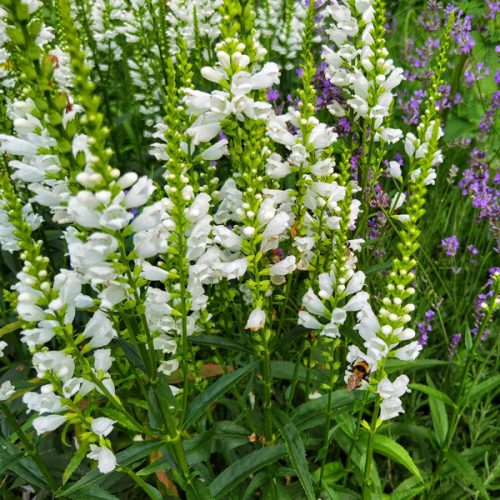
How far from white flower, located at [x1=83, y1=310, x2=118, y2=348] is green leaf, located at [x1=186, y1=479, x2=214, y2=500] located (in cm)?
81

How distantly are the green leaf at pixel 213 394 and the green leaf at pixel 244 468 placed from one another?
0.37 metres

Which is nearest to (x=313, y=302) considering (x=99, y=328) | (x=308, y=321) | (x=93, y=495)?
(x=308, y=321)

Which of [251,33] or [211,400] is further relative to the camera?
[211,400]

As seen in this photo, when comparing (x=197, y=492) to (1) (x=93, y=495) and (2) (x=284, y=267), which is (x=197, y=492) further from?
(2) (x=284, y=267)

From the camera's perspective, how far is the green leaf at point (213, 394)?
2342mm

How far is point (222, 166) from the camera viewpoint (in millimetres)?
4836

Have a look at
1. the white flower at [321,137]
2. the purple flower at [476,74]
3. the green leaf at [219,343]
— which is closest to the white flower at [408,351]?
the green leaf at [219,343]

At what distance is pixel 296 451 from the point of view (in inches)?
93.1

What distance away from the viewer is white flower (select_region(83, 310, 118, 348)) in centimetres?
210

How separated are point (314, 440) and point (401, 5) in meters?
5.77

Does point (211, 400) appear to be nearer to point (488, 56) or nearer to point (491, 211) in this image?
point (491, 211)

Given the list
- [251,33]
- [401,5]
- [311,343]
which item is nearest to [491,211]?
[311,343]

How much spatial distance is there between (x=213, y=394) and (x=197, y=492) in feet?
1.44

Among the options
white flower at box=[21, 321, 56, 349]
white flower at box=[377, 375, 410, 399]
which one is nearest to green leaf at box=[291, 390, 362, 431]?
white flower at box=[377, 375, 410, 399]
